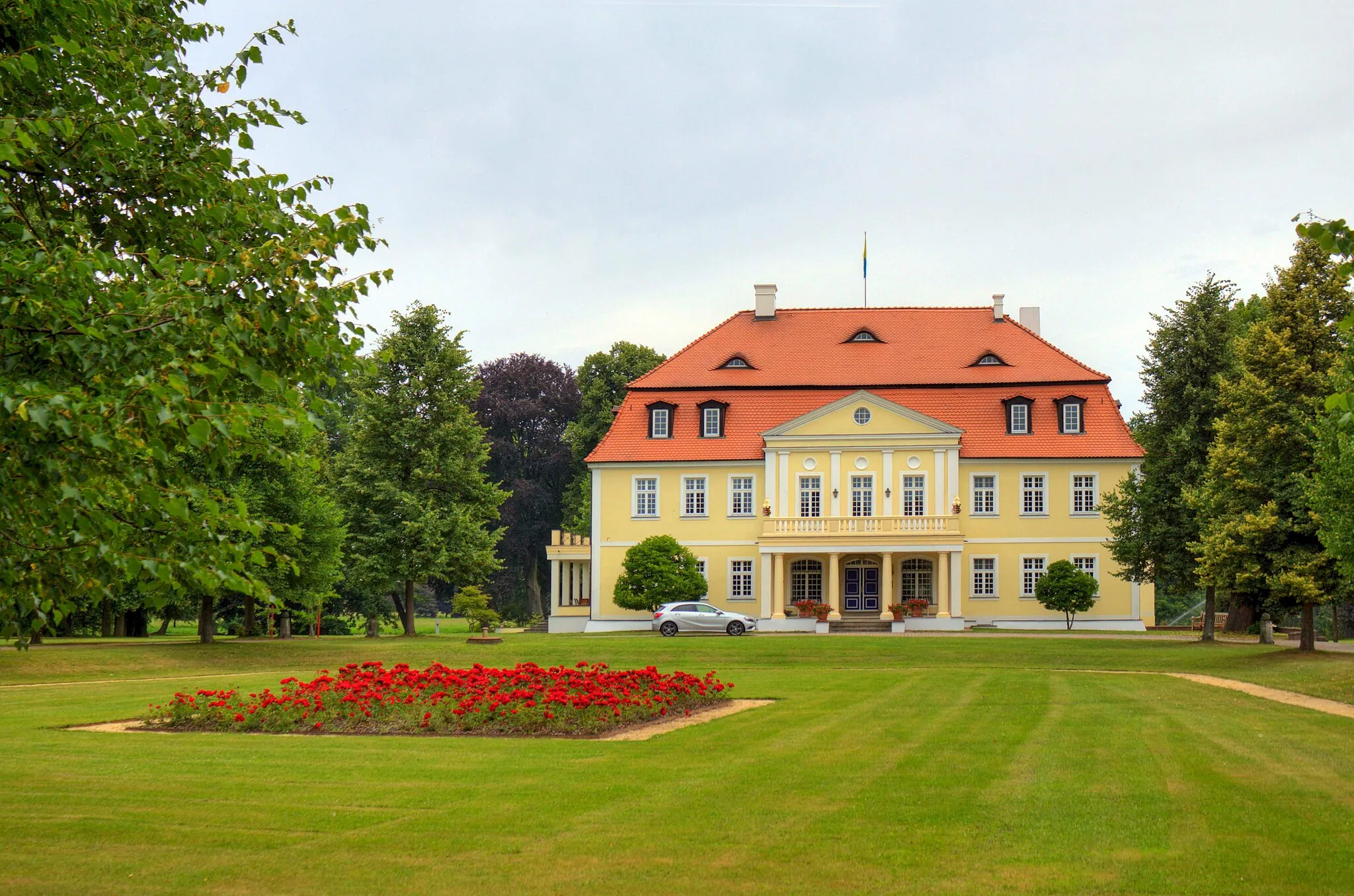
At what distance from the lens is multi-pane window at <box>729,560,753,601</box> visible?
4800 cm

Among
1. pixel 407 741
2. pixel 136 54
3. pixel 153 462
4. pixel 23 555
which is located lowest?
pixel 407 741

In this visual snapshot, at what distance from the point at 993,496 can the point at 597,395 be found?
81.2 ft

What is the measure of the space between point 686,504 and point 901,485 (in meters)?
8.04

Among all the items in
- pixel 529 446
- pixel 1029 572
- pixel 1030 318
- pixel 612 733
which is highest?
pixel 1030 318

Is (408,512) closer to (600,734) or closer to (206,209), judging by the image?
(600,734)

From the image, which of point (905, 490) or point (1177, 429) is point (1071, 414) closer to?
point (905, 490)

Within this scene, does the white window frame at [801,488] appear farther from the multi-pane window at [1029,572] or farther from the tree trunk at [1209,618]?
the tree trunk at [1209,618]

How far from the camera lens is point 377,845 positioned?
8750mm

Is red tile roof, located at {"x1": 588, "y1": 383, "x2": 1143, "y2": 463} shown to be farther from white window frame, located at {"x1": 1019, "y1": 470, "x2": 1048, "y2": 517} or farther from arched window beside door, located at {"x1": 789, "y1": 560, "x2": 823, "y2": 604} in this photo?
arched window beside door, located at {"x1": 789, "y1": 560, "x2": 823, "y2": 604}

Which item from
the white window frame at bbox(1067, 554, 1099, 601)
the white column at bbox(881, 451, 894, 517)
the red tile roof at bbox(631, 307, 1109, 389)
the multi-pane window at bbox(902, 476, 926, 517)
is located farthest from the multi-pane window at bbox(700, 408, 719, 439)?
the white window frame at bbox(1067, 554, 1099, 601)

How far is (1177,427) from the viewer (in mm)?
34688

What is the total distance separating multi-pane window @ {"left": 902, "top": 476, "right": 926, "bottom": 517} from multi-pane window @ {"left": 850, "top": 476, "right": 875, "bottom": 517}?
3.83ft

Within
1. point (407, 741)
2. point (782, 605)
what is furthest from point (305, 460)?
point (782, 605)

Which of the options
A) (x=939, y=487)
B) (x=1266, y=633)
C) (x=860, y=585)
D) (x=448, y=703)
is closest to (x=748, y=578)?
(x=860, y=585)
